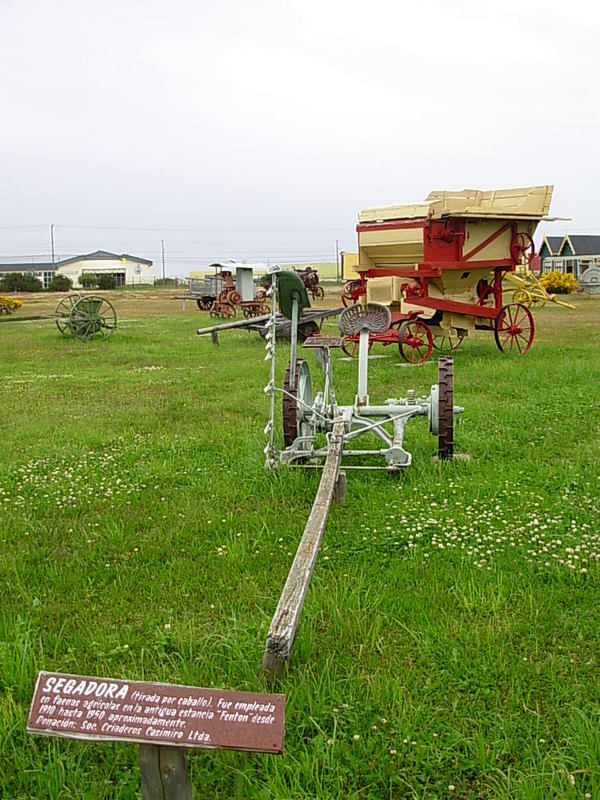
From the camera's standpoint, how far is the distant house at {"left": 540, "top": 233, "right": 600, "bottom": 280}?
153 feet

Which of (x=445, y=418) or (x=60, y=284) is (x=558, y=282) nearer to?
(x=445, y=418)

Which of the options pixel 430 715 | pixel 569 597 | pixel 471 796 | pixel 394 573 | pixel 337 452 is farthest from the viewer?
pixel 337 452

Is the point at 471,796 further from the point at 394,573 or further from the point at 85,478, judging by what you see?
the point at 85,478

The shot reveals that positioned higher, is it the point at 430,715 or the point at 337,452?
the point at 337,452

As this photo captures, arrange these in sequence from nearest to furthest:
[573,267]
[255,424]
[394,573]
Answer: [394,573]
[255,424]
[573,267]

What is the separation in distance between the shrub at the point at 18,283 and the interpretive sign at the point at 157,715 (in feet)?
196

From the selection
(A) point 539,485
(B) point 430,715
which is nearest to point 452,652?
(B) point 430,715

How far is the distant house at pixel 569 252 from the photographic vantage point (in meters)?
46.6

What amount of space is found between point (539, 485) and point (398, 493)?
40.3 inches

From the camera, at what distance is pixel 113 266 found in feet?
292

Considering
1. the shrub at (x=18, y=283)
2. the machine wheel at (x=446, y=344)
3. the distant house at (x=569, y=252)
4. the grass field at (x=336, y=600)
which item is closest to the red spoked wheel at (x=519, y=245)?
the machine wheel at (x=446, y=344)

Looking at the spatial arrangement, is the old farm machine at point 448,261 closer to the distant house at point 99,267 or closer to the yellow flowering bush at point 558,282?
the yellow flowering bush at point 558,282

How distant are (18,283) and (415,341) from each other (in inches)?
2023

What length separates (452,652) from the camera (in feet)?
10.4
